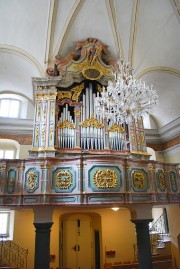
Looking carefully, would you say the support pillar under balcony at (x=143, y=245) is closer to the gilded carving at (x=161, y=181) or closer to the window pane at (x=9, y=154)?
the gilded carving at (x=161, y=181)

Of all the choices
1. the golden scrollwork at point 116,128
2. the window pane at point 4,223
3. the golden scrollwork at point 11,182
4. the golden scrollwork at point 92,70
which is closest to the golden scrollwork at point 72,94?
the golden scrollwork at point 92,70

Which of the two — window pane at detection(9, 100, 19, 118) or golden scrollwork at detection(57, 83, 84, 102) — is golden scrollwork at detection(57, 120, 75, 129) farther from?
window pane at detection(9, 100, 19, 118)

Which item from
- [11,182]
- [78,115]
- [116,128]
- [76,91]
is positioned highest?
[76,91]

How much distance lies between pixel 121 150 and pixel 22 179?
3.82 m

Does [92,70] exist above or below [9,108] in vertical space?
above

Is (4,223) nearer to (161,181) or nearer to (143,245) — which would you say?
(143,245)

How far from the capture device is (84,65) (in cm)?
1072

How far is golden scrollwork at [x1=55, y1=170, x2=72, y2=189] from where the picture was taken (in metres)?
7.82

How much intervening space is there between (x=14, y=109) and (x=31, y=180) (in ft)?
22.7

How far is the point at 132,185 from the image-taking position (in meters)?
8.18

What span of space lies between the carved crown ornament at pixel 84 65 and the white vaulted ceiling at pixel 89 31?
482mm

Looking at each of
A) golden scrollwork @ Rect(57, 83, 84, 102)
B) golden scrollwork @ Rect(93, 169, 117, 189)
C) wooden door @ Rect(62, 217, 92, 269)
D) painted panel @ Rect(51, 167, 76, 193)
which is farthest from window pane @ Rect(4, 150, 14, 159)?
golden scrollwork @ Rect(93, 169, 117, 189)

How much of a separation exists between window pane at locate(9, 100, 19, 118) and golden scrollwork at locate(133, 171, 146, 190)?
7.92 meters

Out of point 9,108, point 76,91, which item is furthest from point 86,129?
point 9,108
